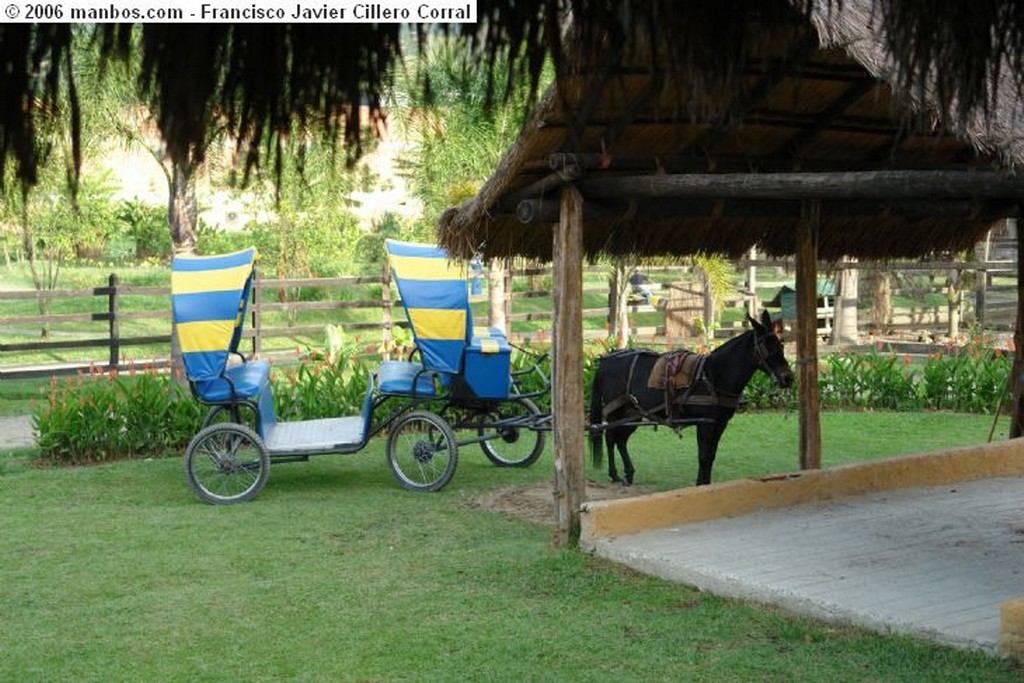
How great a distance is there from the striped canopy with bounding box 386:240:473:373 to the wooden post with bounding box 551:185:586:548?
7.70 ft

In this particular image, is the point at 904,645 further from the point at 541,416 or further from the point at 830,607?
the point at 541,416

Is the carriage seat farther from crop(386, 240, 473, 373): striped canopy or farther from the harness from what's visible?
the harness

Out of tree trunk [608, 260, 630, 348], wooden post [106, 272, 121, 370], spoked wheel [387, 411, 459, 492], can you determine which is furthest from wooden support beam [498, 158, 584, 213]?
wooden post [106, 272, 121, 370]

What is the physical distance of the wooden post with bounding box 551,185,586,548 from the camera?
8047 mm

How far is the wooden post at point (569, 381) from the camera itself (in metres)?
8.05

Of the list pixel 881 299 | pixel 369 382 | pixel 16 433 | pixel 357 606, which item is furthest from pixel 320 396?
pixel 881 299

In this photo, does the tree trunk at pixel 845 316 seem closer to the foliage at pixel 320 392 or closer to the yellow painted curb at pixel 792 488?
the foliage at pixel 320 392

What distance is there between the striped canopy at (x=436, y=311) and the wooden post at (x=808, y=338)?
249 centimetres

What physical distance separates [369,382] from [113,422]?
292cm

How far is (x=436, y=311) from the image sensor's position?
10.5 metres

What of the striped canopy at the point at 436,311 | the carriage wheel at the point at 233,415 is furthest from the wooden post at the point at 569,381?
the carriage wheel at the point at 233,415

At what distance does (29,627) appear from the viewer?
6.67 metres

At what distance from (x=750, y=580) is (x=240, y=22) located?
16.5 ft

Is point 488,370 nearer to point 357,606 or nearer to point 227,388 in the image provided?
point 227,388
